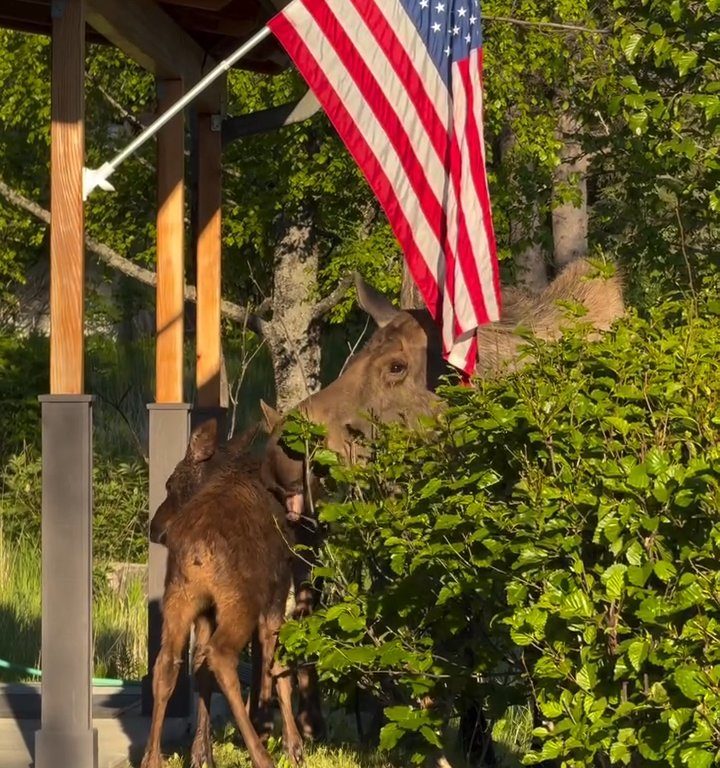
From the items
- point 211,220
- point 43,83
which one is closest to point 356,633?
point 211,220

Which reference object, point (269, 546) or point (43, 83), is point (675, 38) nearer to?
point (269, 546)

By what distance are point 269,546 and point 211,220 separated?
4083 mm

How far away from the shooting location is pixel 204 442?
8070 millimetres

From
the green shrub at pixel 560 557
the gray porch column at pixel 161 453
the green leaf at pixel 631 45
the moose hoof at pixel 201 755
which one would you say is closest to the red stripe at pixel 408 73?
the green leaf at pixel 631 45

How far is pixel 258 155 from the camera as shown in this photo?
68.5 feet

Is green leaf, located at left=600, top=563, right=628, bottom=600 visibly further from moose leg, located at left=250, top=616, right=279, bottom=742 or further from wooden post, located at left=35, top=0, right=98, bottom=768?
wooden post, located at left=35, top=0, right=98, bottom=768

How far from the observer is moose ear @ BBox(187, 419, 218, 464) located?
8062mm

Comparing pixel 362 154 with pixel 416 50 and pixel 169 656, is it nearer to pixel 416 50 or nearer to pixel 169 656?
pixel 416 50

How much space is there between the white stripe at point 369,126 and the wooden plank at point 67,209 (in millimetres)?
1081

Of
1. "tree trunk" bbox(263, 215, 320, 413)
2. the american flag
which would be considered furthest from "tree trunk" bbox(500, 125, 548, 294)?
the american flag

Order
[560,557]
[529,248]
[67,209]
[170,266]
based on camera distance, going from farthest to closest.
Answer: [529,248], [170,266], [67,209], [560,557]

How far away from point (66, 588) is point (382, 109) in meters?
2.76

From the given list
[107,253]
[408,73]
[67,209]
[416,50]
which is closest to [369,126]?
[408,73]

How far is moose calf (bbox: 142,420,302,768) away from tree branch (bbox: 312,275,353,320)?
1252cm
